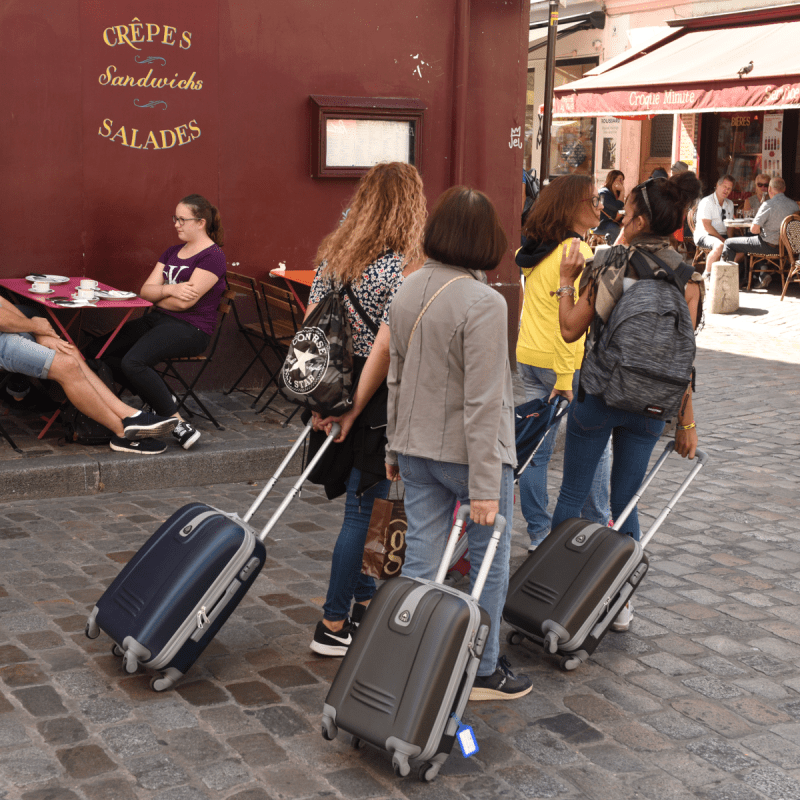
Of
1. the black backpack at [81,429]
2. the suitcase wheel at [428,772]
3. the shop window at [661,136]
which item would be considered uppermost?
the shop window at [661,136]

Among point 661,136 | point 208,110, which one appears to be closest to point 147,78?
point 208,110

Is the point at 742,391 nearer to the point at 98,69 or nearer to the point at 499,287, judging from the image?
the point at 499,287

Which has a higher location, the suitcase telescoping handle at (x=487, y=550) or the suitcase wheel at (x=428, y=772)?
the suitcase telescoping handle at (x=487, y=550)

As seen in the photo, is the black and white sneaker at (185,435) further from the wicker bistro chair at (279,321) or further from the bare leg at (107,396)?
the wicker bistro chair at (279,321)

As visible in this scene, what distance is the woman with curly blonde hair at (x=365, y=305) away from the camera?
3975 mm

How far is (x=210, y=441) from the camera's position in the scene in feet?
22.3

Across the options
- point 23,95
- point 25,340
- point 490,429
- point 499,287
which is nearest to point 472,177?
point 499,287

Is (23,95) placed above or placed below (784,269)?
above

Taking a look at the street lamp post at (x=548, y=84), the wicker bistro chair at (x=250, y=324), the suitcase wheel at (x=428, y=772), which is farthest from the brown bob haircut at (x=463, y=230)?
the street lamp post at (x=548, y=84)

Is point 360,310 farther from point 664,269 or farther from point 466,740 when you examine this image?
point 466,740

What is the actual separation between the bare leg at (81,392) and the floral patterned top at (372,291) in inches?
109

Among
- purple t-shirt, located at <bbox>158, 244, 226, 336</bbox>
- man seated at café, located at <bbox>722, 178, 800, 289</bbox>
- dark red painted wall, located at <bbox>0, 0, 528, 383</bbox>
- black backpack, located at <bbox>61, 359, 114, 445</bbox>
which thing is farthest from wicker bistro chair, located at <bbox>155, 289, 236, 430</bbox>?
man seated at café, located at <bbox>722, 178, 800, 289</bbox>

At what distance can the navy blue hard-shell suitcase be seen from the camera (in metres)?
3.74

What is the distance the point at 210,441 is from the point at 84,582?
2.07 m
